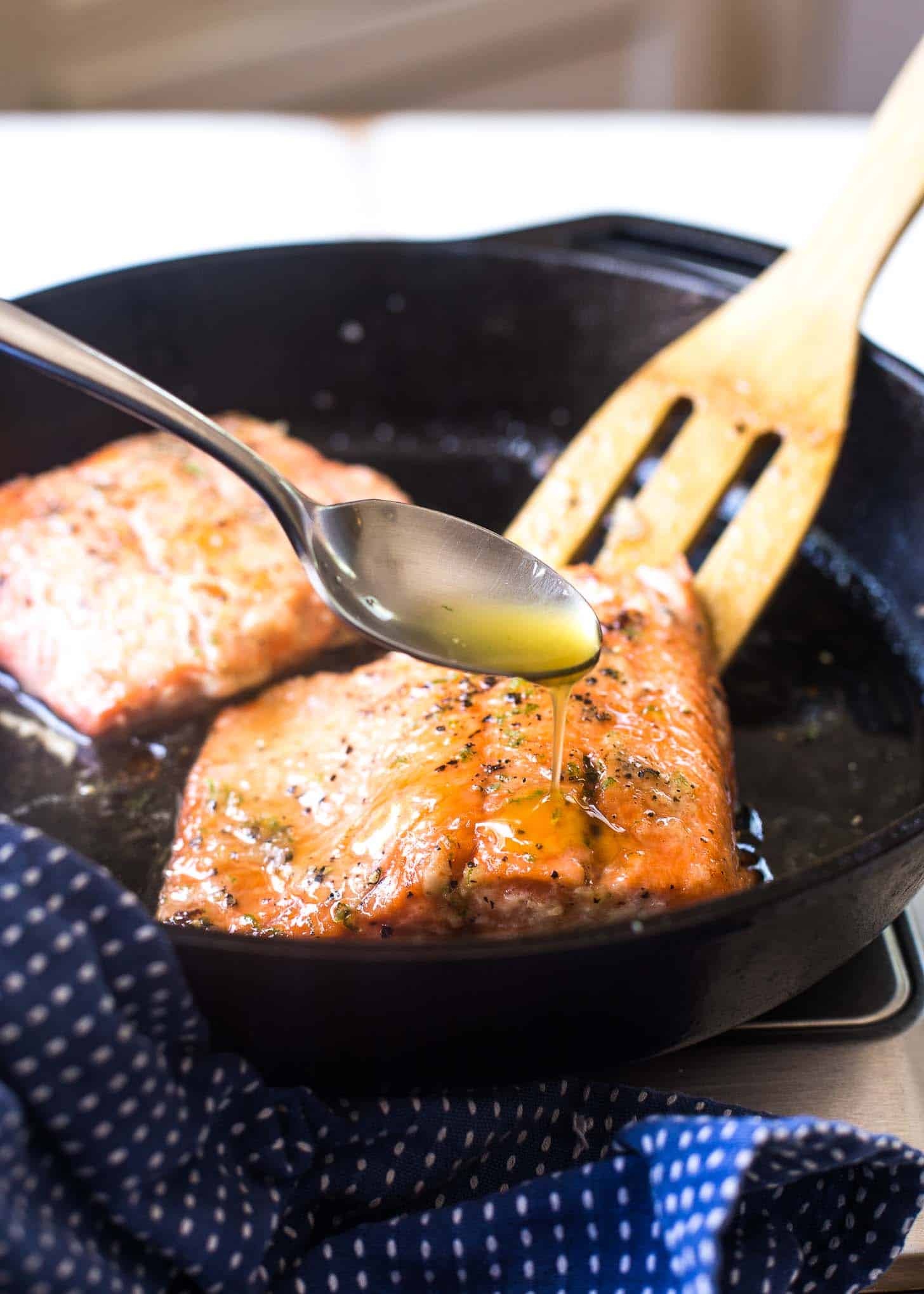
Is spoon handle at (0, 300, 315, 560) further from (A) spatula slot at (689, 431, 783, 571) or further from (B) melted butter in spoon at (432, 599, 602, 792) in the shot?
(A) spatula slot at (689, 431, 783, 571)

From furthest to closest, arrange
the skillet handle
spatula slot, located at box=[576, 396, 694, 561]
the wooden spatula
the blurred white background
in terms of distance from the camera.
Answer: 1. the blurred white background
2. the skillet handle
3. spatula slot, located at box=[576, 396, 694, 561]
4. the wooden spatula

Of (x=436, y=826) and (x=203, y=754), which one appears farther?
(x=203, y=754)

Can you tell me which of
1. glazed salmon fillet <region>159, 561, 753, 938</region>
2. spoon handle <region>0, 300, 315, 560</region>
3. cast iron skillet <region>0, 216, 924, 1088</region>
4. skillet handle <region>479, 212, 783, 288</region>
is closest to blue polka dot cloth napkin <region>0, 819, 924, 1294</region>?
cast iron skillet <region>0, 216, 924, 1088</region>

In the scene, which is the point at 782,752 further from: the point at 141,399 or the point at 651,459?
the point at 141,399

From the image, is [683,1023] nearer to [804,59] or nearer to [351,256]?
[351,256]

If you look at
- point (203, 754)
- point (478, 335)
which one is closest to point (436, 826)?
point (203, 754)

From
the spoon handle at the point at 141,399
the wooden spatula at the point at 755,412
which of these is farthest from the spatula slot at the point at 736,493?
the spoon handle at the point at 141,399
